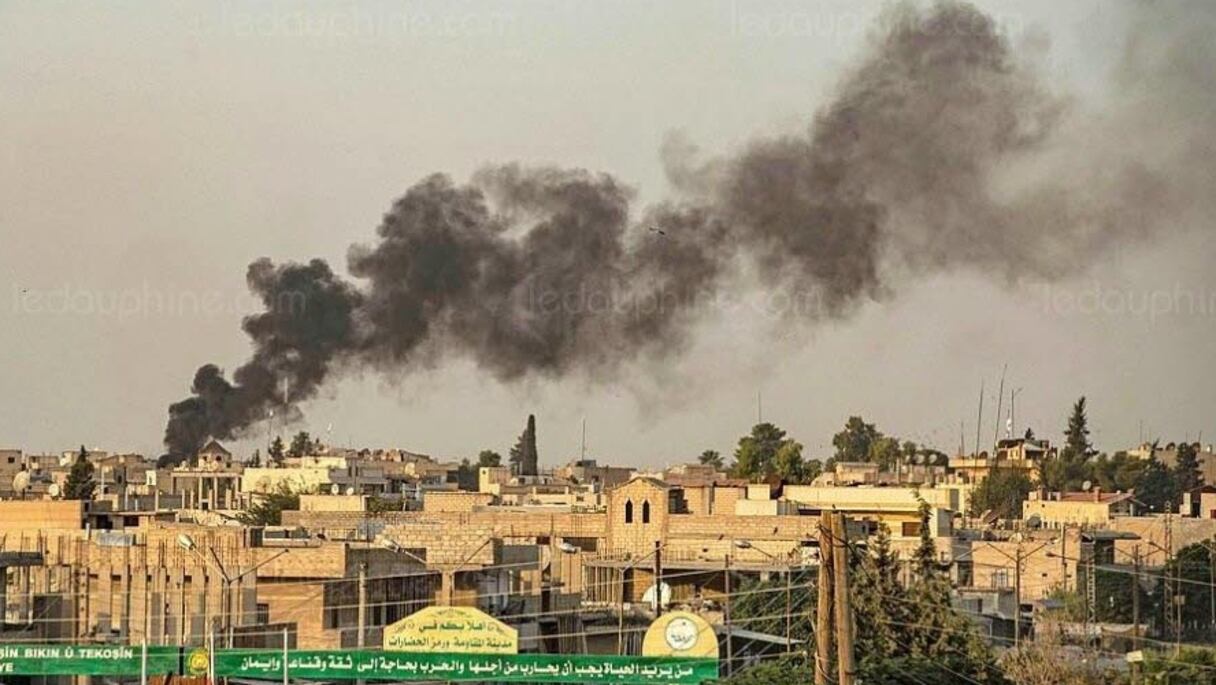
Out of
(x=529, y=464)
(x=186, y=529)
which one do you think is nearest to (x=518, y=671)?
(x=186, y=529)

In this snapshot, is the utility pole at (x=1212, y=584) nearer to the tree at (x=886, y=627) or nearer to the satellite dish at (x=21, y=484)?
the tree at (x=886, y=627)

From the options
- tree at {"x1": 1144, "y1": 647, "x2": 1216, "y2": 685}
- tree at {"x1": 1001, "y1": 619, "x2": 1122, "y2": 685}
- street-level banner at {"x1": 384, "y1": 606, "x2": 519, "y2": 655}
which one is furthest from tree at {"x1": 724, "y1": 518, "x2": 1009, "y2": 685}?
street-level banner at {"x1": 384, "y1": 606, "x2": 519, "y2": 655}

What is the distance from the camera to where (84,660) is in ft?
99.8

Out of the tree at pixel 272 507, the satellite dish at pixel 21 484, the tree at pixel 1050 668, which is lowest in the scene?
the tree at pixel 1050 668

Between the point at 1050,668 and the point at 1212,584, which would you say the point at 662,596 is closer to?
the point at 1050,668

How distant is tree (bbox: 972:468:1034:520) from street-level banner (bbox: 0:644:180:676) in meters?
58.6

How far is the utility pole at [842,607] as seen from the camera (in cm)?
2606

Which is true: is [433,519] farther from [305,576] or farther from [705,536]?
[305,576]

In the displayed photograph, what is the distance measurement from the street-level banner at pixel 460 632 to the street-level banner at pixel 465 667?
0.12 meters

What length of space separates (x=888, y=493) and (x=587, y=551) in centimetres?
1487

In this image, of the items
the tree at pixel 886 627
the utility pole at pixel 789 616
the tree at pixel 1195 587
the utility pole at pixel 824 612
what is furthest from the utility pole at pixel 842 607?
the tree at pixel 1195 587

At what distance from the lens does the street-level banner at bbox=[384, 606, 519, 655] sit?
1188 inches

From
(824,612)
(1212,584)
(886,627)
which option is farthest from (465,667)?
(1212,584)

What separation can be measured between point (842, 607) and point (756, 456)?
74996mm
